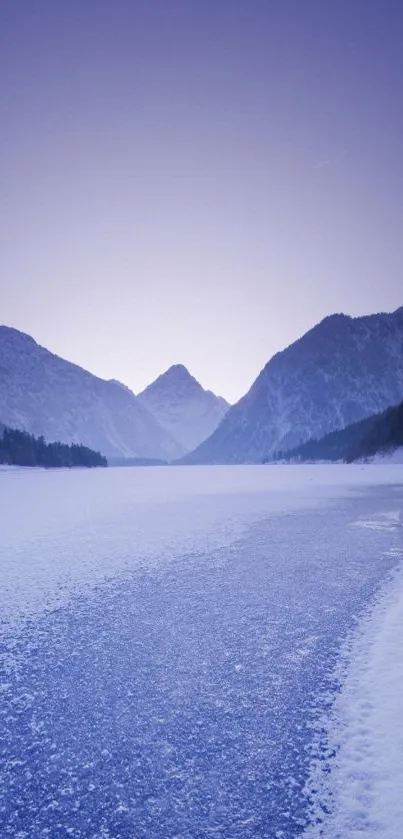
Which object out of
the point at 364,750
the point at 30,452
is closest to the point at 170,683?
the point at 364,750

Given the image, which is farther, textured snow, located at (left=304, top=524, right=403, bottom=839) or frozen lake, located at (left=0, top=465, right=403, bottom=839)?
frozen lake, located at (left=0, top=465, right=403, bottom=839)

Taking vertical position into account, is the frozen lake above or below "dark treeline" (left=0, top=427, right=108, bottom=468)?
below

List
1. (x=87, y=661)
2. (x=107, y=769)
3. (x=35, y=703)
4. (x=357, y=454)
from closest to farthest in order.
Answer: (x=107, y=769) < (x=35, y=703) < (x=87, y=661) < (x=357, y=454)

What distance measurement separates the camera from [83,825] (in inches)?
161

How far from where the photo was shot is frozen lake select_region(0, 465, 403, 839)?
4328 millimetres

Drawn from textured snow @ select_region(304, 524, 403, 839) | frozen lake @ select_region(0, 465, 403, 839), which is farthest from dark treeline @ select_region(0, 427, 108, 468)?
textured snow @ select_region(304, 524, 403, 839)

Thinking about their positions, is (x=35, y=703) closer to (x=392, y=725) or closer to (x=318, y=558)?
(x=392, y=725)

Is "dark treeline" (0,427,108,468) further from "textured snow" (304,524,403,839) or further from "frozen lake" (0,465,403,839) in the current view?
"textured snow" (304,524,403,839)

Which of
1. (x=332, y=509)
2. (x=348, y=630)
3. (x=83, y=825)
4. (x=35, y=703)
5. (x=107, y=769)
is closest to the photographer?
(x=83, y=825)

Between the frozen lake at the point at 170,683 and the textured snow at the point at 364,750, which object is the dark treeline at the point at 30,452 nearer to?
the frozen lake at the point at 170,683

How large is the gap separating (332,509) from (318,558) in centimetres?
1494

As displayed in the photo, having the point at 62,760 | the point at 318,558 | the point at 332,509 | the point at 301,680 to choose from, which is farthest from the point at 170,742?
the point at 332,509

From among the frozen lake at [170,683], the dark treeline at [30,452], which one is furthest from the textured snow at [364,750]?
the dark treeline at [30,452]

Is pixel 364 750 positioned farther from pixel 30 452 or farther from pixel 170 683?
pixel 30 452
